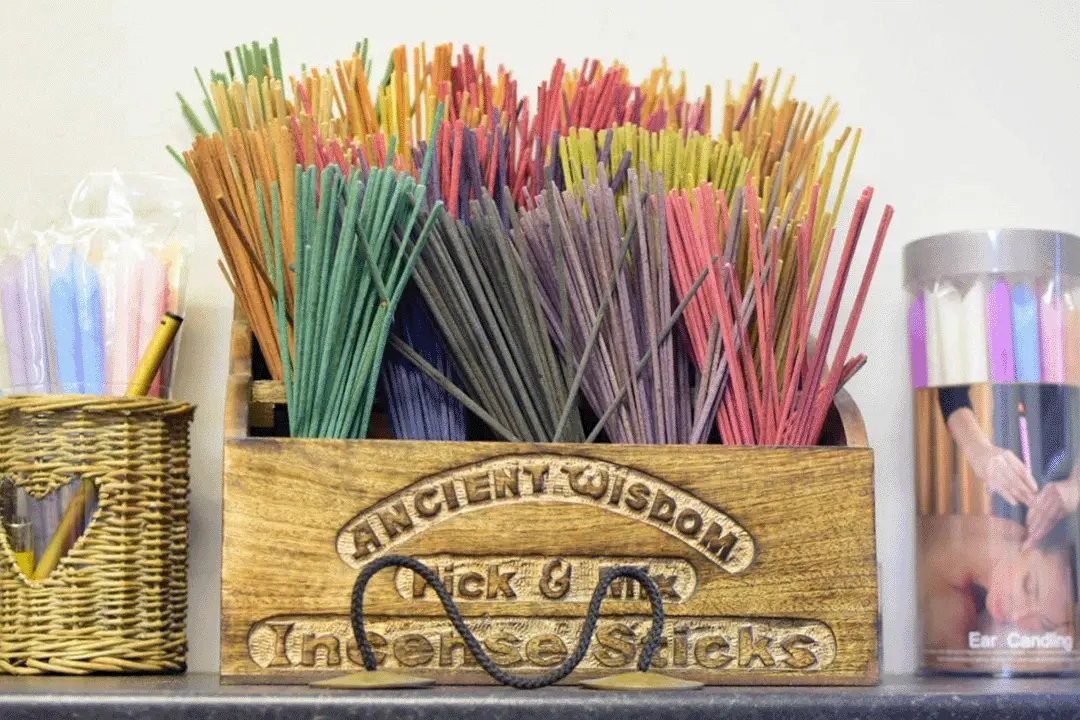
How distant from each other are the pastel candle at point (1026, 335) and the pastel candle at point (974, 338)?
17mm

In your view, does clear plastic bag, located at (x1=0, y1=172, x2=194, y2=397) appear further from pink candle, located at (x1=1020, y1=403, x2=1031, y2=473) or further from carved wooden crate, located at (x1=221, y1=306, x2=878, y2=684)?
pink candle, located at (x1=1020, y1=403, x2=1031, y2=473)

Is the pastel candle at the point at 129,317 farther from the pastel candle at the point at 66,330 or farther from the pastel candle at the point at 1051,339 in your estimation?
the pastel candle at the point at 1051,339

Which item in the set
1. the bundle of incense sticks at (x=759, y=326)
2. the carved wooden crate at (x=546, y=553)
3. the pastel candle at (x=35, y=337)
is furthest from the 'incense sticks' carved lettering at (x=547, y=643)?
the pastel candle at (x=35, y=337)

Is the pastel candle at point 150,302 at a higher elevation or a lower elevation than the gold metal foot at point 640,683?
higher

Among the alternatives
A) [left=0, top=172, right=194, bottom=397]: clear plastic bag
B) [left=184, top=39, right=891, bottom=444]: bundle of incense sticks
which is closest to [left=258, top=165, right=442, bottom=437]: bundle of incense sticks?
[left=184, top=39, right=891, bottom=444]: bundle of incense sticks

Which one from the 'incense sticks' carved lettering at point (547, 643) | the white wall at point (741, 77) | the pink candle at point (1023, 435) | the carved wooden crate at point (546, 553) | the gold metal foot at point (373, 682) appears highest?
the white wall at point (741, 77)

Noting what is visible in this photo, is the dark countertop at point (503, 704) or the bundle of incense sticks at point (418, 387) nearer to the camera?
the dark countertop at point (503, 704)

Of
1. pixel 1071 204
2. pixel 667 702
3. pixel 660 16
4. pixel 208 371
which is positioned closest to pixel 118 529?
pixel 208 371

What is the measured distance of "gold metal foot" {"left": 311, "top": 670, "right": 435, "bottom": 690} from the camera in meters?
0.58

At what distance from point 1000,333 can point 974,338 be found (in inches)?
0.6

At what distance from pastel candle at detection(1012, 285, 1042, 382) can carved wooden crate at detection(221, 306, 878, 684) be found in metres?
0.15

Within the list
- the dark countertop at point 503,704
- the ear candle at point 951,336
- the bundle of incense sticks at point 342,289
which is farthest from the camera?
the ear candle at point 951,336

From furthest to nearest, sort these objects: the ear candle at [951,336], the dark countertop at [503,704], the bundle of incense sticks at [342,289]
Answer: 1. the ear candle at [951,336]
2. the bundle of incense sticks at [342,289]
3. the dark countertop at [503,704]

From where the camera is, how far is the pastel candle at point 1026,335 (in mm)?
767
